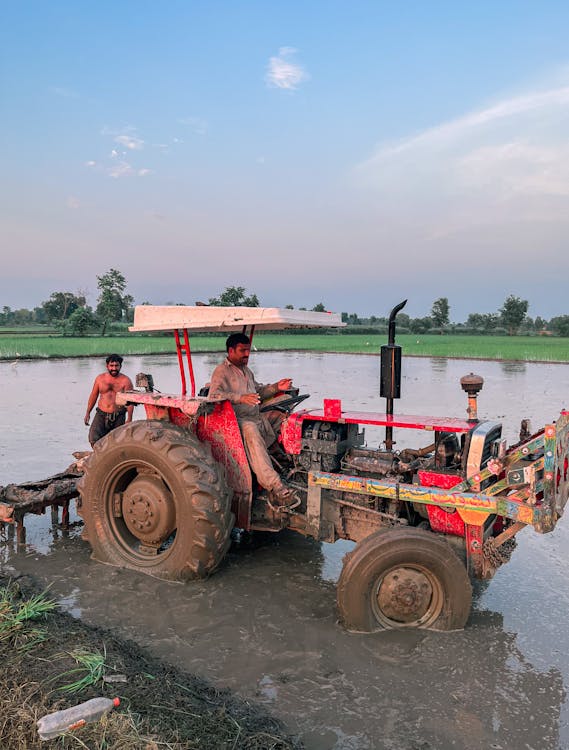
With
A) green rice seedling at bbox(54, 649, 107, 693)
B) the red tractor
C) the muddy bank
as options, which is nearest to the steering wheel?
the red tractor

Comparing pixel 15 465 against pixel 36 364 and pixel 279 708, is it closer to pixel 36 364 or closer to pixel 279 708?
pixel 279 708

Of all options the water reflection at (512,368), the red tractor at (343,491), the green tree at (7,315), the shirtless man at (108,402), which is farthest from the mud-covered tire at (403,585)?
the green tree at (7,315)

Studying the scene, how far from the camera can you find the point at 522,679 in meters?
3.43

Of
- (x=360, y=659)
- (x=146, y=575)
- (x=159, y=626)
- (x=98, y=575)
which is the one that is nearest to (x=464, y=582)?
(x=360, y=659)

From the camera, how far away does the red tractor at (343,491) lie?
3.76 m

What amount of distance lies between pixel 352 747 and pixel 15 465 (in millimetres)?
6504

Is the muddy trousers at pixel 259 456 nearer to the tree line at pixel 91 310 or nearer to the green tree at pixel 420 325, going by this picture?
the tree line at pixel 91 310

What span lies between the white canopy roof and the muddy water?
1.99 metres

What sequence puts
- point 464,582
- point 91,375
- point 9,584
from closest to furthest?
1. point 464,582
2. point 9,584
3. point 91,375

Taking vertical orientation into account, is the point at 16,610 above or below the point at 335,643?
above

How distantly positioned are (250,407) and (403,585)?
1877 mm

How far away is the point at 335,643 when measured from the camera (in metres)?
3.75

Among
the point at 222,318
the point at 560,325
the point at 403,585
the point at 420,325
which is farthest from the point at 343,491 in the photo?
the point at 560,325

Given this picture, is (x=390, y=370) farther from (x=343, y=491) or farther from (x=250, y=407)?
(x=250, y=407)
